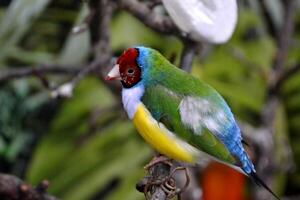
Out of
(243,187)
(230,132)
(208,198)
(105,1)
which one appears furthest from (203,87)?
(243,187)

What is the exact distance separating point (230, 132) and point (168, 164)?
4.1 inches

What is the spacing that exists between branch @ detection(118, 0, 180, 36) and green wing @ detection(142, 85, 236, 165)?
1.02 ft

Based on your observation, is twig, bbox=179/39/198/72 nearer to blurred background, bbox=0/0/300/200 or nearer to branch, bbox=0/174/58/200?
branch, bbox=0/174/58/200

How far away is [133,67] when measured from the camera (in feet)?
3.52

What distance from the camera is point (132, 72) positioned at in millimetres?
1071

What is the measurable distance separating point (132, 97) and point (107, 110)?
0.90 meters

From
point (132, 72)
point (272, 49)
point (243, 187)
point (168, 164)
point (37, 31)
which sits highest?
point (132, 72)

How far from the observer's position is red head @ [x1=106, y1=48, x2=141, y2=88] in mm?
1062

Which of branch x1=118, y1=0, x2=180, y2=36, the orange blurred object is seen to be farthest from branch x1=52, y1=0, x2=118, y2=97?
the orange blurred object

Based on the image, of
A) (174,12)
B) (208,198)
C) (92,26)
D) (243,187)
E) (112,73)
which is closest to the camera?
(112,73)

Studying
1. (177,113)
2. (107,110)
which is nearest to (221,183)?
(107,110)

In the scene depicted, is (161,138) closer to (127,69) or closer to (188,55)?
(127,69)

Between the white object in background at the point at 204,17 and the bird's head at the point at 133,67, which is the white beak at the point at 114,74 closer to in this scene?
the bird's head at the point at 133,67

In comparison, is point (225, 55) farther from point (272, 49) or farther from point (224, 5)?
point (224, 5)
